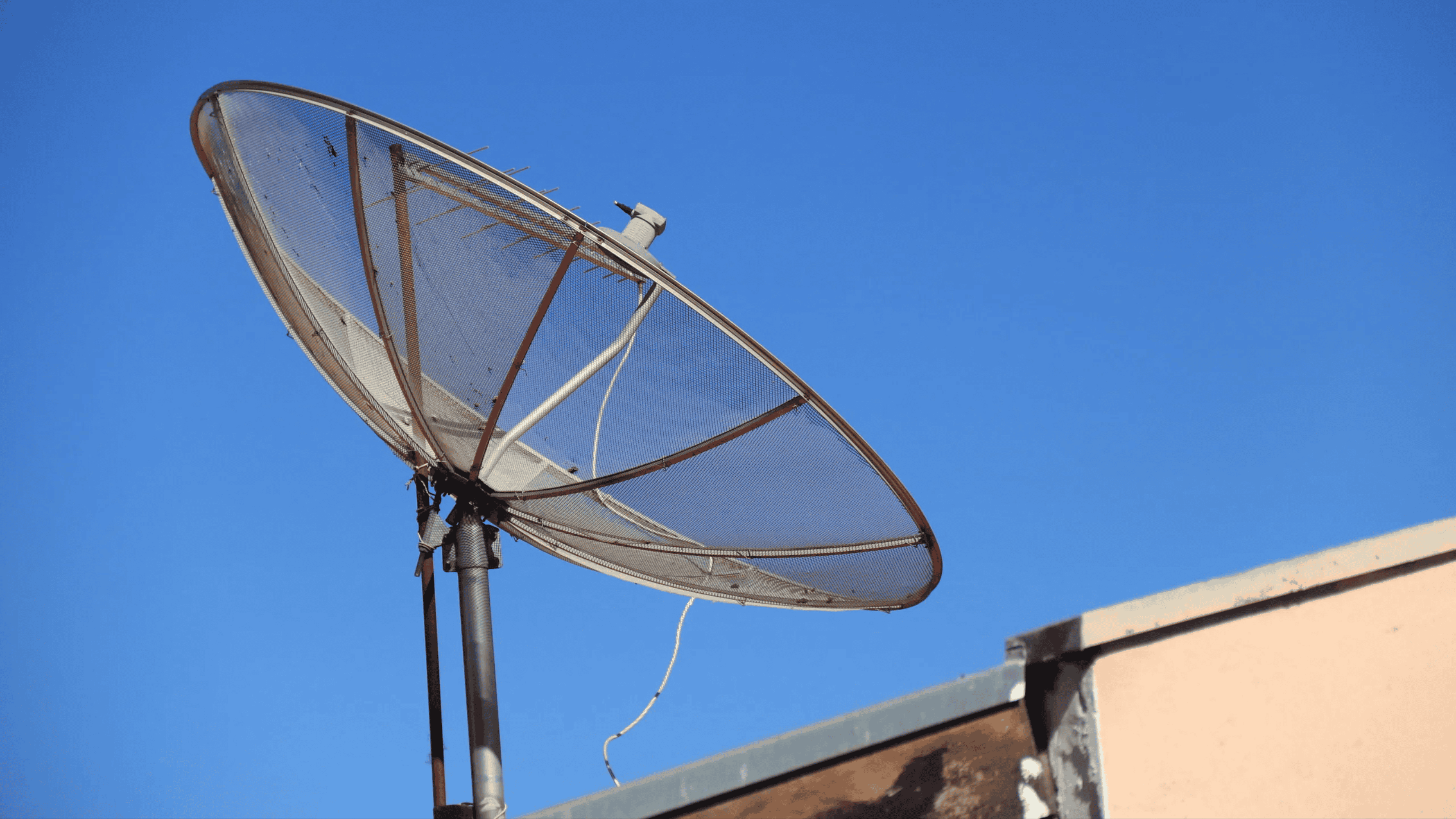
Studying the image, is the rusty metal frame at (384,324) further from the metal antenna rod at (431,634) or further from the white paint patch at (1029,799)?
the white paint patch at (1029,799)

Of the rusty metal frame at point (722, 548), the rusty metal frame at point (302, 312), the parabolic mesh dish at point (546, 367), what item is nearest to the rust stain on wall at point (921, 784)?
the parabolic mesh dish at point (546, 367)

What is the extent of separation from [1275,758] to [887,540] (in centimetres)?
410

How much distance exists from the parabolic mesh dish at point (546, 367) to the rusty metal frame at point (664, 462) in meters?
0.02

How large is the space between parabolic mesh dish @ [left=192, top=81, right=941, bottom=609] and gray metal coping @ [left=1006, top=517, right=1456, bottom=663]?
3.15 meters

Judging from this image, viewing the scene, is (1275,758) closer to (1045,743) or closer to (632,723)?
(1045,743)

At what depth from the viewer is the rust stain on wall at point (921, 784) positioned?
4488 mm

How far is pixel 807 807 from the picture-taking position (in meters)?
4.50

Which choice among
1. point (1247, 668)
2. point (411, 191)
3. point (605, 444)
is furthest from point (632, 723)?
point (1247, 668)

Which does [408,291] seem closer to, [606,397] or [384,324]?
[384,324]

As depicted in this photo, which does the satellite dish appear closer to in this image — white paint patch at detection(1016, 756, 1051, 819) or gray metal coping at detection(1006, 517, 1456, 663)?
gray metal coping at detection(1006, 517, 1456, 663)

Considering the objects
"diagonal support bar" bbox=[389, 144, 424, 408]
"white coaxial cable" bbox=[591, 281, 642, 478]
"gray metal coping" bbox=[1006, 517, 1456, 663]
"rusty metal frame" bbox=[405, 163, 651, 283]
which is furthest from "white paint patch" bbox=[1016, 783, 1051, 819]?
"diagonal support bar" bbox=[389, 144, 424, 408]

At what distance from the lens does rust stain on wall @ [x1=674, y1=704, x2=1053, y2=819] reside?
177 inches

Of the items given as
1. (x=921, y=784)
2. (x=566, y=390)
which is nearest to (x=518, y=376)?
(x=566, y=390)

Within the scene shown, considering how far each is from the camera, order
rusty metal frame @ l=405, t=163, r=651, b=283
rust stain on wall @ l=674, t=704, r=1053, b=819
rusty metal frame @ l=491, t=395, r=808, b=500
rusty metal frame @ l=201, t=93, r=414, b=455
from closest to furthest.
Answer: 1. rust stain on wall @ l=674, t=704, r=1053, b=819
2. rusty metal frame @ l=405, t=163, r=651, b=283
3. rusty metal frame @ l=201, t=93, r=414, b=455
4. rusty metal frame @ l=491, t=395, r=808, b=500
